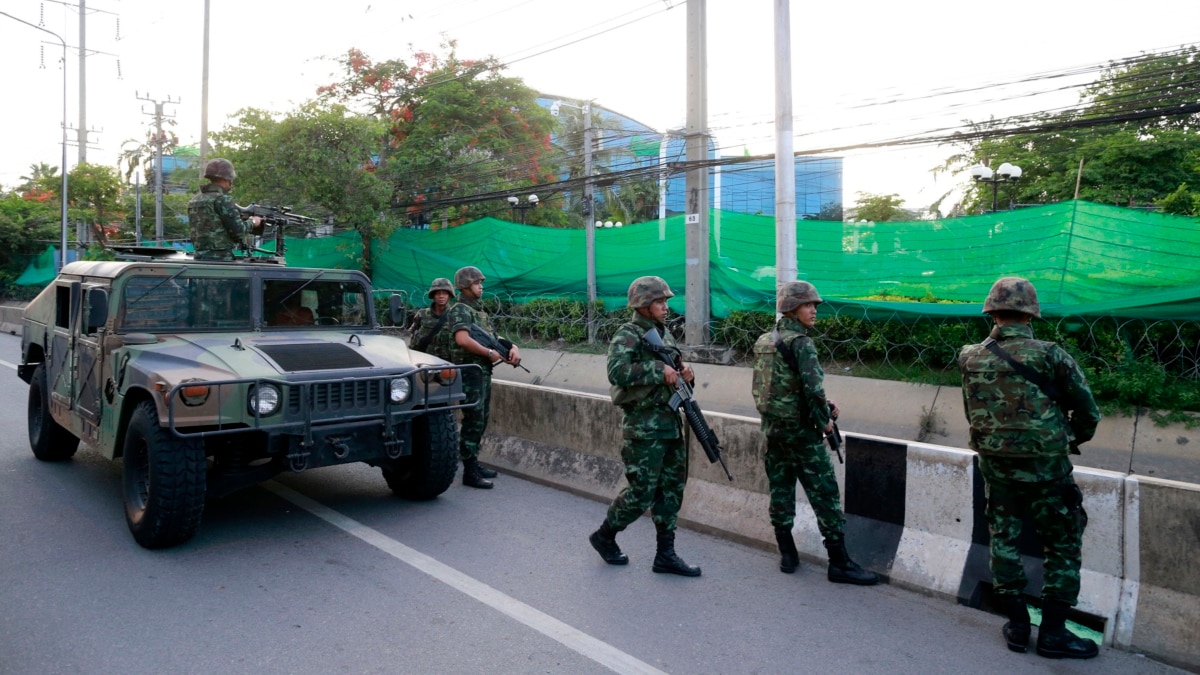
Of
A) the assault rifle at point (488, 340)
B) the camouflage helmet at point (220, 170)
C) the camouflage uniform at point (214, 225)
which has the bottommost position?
the assault rifle at point (488, 340)

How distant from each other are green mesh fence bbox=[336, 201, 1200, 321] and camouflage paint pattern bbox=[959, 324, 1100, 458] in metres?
5.11

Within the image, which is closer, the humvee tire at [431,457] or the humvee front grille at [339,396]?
the humvee front grille at [339,396]

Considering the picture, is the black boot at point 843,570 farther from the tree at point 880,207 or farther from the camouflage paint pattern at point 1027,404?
the tree at point 880,207

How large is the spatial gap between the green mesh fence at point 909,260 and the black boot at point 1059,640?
5395 mm

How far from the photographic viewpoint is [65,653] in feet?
12.0

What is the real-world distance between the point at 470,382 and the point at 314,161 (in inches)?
431

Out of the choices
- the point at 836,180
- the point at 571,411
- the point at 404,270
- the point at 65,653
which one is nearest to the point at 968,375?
the point at 571,411

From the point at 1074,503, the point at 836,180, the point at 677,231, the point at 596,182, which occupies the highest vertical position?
the point at 836,180

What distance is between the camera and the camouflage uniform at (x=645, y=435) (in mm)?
4734

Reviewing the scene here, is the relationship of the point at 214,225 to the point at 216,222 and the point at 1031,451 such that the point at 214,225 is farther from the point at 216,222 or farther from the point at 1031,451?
the point at 1031,451

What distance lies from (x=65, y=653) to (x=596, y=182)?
11017mm

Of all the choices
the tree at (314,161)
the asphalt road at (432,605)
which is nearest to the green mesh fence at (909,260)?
the tree at (314,161)

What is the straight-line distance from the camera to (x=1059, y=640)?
145 inches

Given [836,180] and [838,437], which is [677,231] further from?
[836,180]
